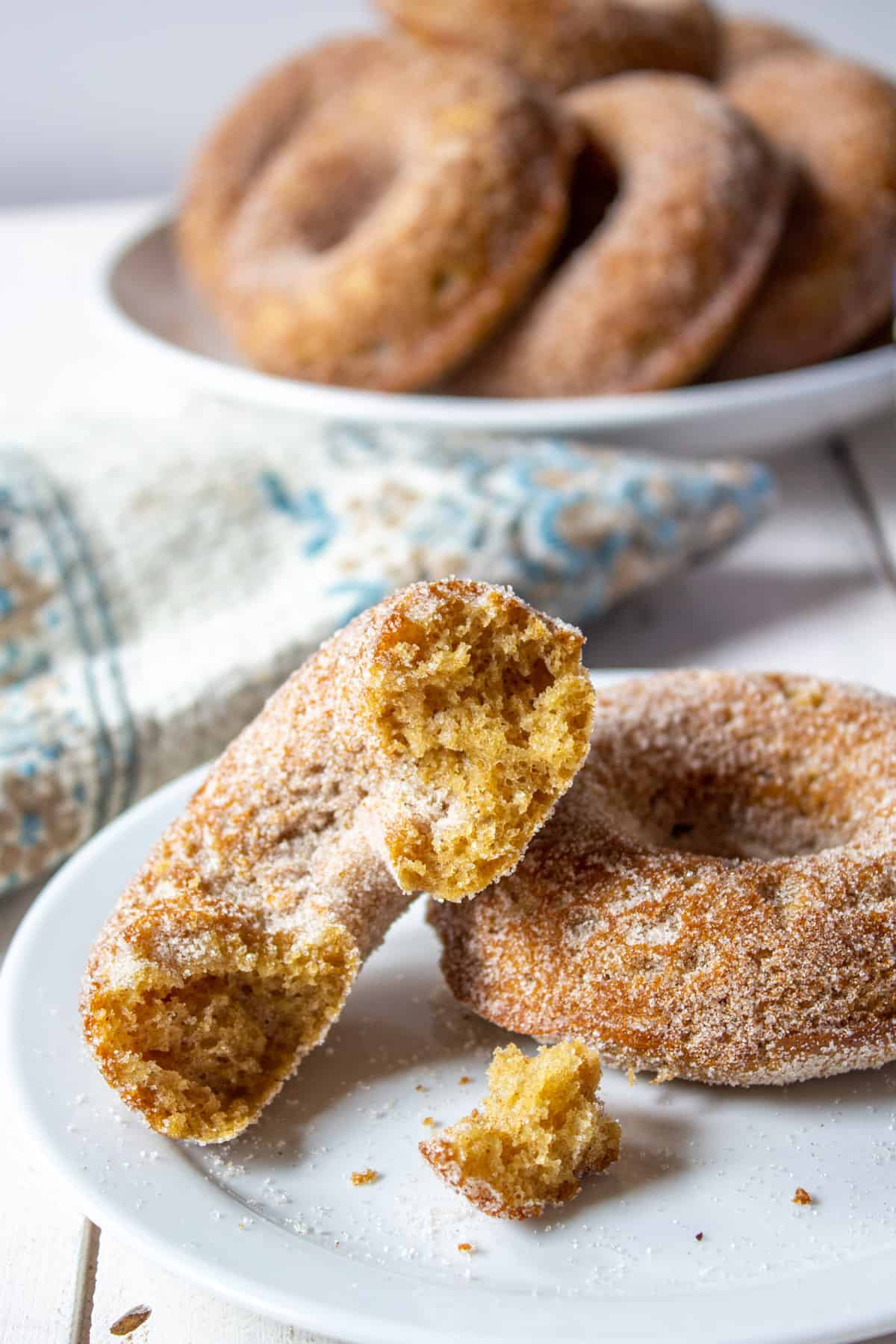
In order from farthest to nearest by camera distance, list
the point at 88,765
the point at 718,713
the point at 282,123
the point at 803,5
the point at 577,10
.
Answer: the point at 803,5
the point at 282,123
the point at 577,10
the point at 88,765
the point at 718,713

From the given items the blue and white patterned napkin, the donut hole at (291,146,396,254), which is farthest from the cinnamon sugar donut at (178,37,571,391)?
the blue and white patterned napkin

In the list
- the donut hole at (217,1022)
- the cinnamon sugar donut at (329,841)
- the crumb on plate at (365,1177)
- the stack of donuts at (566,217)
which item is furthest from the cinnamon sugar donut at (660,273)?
the crumb on plate at (365,1177)

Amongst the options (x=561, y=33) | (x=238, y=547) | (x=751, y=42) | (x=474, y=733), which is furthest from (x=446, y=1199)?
(x=751, y=42)

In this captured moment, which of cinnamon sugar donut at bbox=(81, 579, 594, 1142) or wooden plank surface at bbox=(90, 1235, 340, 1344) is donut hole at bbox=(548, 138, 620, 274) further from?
wooden plank surface at bbox=(90, 1235, 340, 1344)

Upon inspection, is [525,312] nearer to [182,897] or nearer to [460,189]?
[460,189]

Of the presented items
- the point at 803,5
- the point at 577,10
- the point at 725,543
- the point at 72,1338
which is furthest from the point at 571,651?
the point at 803,5

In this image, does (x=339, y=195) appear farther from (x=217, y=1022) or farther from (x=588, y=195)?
(x=217, y=1022)
